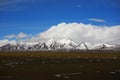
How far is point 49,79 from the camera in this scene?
20.7 m

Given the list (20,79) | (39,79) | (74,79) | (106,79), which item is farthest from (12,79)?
(106,79)

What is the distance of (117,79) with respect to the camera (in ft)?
66.9

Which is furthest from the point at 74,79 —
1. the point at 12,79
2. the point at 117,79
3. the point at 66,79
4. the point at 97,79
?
the point at 12,79

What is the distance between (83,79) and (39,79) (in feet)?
13.5

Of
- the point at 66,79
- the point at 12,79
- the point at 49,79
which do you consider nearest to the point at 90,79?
the point at 66,79

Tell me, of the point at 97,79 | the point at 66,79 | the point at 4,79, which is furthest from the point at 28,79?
the point at 97,79

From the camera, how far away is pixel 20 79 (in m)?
20.5

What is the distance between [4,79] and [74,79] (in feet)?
20.9

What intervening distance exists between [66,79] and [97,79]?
2.97m

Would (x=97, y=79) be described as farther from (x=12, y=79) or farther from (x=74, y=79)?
(x=12, y=79)

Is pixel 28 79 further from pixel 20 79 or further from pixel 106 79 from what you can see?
pixel 106 79

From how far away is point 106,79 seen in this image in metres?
20.7

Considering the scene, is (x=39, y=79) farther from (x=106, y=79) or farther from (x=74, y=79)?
(x=106, y=79)

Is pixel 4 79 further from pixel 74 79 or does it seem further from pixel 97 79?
pixel 97 79
